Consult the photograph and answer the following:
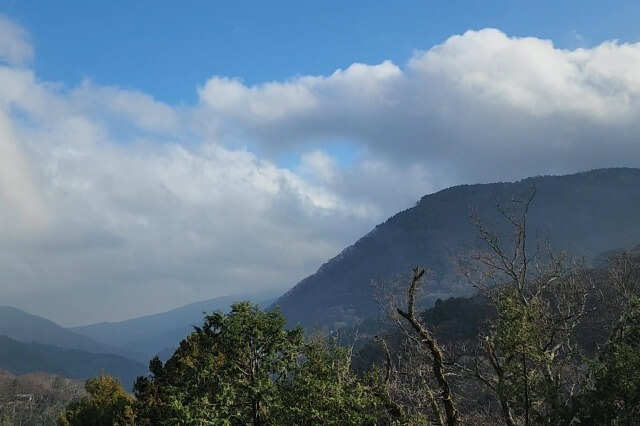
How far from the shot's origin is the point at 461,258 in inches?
1148

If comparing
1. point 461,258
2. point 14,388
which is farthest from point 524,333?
point 14,388

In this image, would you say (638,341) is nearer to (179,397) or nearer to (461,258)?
(461,258)

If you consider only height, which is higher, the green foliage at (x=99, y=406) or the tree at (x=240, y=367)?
the tree at (x=240, y=367)

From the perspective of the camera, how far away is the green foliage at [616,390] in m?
16.1

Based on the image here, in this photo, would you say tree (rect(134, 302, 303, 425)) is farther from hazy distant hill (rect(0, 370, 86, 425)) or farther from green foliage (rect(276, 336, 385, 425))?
hazy distant hill (rect(0, 370, 86, 425))

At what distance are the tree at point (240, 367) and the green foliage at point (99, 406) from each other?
2699cm

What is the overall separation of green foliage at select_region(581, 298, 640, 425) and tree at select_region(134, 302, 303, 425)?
10084 millimetres

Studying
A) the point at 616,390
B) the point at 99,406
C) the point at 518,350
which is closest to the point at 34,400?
the point at 99,406

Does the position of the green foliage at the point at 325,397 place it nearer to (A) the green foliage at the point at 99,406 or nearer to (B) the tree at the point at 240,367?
(B) the tree at the point at 240,367

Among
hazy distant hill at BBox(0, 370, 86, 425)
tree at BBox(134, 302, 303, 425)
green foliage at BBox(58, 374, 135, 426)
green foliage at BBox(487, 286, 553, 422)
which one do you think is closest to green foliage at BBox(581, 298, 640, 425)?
green foliage at BBox(487, 286, 553, 422)

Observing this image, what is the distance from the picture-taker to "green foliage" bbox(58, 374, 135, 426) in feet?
146

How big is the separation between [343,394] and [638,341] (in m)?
11.1

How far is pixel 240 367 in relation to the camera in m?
18.5

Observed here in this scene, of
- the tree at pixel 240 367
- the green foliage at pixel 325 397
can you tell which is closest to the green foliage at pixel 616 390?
the green foliage at pixel 325 397
